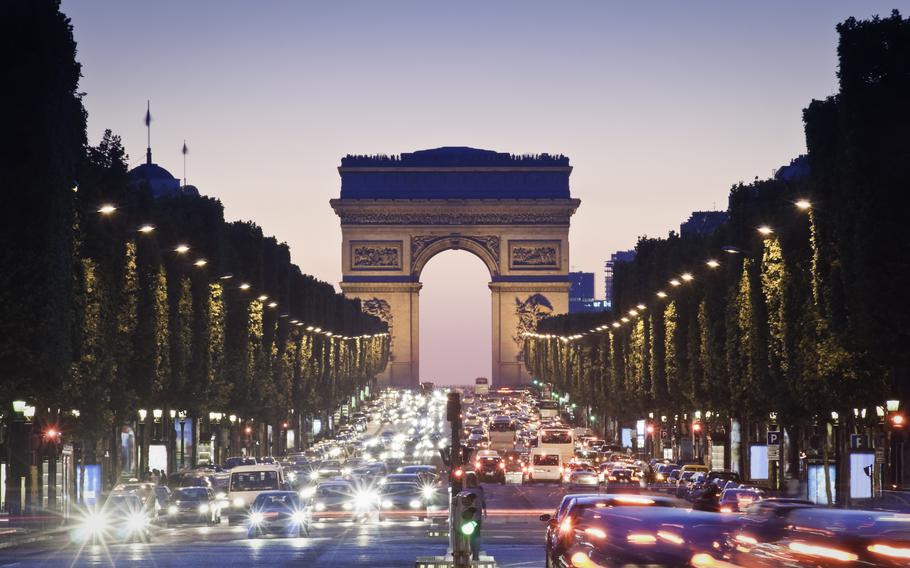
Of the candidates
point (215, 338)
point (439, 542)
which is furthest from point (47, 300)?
point (215, 338)

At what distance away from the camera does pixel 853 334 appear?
183 feet

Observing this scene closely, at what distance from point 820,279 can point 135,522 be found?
890 inches

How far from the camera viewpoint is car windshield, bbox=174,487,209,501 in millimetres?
64938

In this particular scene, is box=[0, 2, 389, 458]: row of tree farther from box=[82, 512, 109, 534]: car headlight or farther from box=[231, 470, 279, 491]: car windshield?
box=[231, 470, 279, 491]: car windshield

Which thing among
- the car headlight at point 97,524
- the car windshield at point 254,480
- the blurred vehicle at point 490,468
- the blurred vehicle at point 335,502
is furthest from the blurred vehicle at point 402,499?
the blurred vehicle at point 490,468

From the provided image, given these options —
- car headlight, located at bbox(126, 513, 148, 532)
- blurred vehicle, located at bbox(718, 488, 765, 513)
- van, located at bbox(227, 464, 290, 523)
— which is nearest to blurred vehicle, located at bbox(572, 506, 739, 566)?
blurred vehicle, located at bbox(718, 488, 765, 513)

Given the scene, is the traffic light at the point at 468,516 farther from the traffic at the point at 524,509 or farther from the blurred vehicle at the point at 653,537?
the blurred vehicle at the point at 653,537

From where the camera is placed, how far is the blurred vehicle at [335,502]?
6650 centimetres

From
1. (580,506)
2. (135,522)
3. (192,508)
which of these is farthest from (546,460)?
(580,506)

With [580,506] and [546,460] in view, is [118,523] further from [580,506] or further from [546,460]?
[546,460]

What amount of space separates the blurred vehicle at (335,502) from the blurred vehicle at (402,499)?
A: 1.05 meters

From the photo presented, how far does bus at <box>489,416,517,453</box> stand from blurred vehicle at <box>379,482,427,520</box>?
71141mm

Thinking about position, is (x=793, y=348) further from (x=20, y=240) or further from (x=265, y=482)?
(x=20, y=240)

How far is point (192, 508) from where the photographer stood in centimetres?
6425
